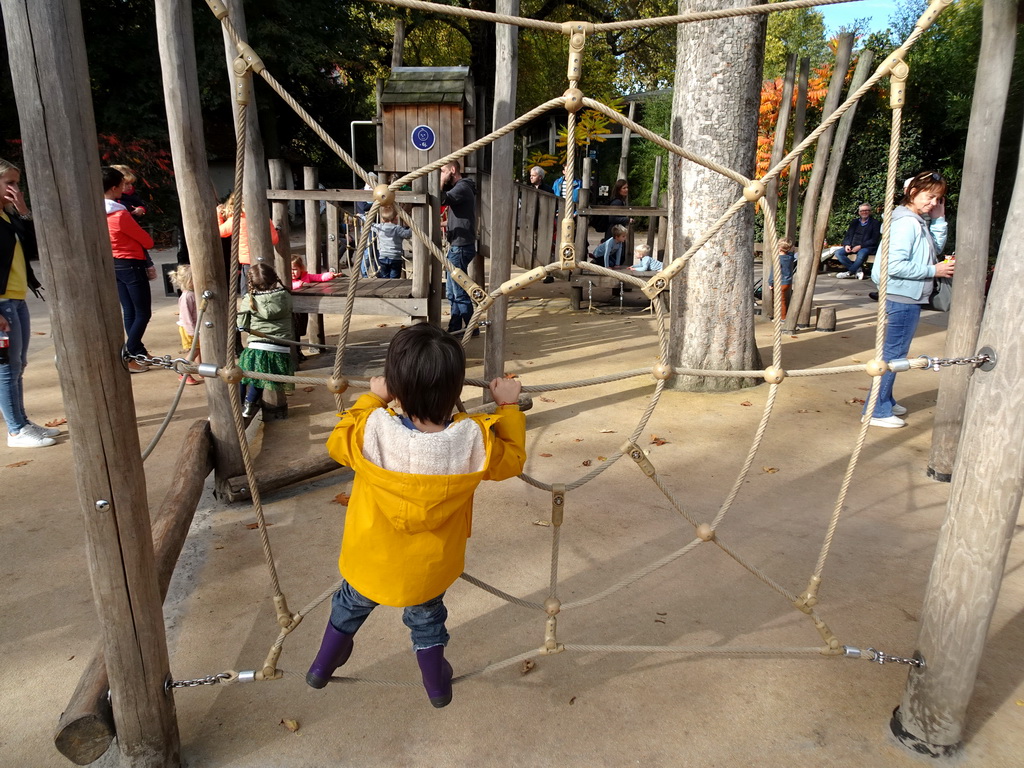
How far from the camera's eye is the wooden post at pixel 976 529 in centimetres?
173

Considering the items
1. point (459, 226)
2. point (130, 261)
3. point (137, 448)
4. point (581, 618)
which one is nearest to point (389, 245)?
point (459, 226)


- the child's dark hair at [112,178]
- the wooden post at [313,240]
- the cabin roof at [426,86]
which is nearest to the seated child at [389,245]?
the wooden post at [313,240]

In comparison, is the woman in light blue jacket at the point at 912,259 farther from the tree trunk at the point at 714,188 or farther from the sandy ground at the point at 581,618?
the tree trunk at the point at 714,188

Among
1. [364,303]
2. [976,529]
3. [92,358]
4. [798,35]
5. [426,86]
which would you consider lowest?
[976,529]

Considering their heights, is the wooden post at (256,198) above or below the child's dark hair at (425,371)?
above

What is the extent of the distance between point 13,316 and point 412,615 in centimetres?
302

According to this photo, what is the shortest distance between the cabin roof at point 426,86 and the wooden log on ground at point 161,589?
13.1 ft

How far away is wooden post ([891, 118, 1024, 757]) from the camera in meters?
1.73

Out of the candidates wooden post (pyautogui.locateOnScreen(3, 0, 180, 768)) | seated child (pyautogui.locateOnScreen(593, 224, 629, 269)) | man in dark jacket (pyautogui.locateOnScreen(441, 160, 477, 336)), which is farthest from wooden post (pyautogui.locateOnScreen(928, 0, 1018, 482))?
seated child (pyautogui.locateOnScreen(593, 224, 629, 269))

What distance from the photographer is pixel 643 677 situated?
2.18 m

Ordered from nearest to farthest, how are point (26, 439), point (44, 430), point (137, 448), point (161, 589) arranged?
1. point (137, 448)
2. point (161, 589)
3. point (26, 439)
4. point (44, 430)

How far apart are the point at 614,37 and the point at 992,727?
22882mm

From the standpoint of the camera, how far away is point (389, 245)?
7.11 m

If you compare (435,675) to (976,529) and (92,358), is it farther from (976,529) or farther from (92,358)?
(976,529)
